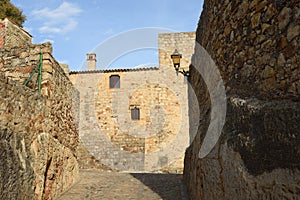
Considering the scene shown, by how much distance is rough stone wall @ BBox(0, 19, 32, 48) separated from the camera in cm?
743

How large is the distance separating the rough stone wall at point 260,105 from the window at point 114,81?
1341cm

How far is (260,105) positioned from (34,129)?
3.94m

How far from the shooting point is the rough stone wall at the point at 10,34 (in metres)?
7.43

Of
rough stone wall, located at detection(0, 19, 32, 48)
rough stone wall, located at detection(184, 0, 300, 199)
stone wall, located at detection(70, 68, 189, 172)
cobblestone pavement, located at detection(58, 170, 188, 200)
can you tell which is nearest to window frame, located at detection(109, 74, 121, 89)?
stone wall, located at detection(70, 68, 189, 172)

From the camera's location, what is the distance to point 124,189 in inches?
250

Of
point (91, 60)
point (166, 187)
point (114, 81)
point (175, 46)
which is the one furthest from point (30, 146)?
point (91, 60)

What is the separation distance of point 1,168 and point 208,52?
343 cm

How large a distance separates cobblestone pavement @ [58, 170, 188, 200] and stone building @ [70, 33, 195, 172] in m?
7.31

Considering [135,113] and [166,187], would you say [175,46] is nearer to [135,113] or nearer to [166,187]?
[135,113]

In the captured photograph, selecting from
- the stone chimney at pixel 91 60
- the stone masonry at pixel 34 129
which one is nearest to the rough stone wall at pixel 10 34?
the stone masonry at pixel 34 129

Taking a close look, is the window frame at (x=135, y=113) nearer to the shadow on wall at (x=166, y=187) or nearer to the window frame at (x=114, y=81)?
the window frame at (x=114, y=81)

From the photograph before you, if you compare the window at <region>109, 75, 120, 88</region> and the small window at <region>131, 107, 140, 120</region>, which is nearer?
the small window at <region>131, 107, 140, 120</region>

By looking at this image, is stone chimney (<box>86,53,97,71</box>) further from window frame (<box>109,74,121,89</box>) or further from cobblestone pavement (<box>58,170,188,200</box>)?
cobblestone pavement (<box>58,170,188,200</box>)

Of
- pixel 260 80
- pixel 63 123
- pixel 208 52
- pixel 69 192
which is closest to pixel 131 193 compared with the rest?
pixel 69 192
